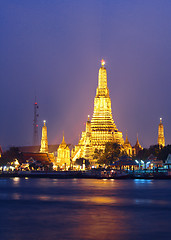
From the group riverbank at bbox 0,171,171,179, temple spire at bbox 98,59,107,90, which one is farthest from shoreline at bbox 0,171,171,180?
temple spire at bbox 98,59,107,90

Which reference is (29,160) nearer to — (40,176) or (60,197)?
(40,176)

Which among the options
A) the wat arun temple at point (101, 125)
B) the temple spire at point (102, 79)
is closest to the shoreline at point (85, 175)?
the wat arun temple at point (101, 125)

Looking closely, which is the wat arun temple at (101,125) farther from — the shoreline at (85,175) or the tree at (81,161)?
the shoreline at (85,175)

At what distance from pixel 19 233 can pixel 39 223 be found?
4282mm

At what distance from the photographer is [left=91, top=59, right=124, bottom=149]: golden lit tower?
169500 millimetres

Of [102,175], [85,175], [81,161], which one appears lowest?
[102,175]

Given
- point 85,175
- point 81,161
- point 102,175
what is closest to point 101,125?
point 81,161

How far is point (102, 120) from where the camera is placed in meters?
172

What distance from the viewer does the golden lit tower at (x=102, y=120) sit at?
556 ft

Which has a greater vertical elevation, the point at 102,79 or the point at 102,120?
the point at 102,79

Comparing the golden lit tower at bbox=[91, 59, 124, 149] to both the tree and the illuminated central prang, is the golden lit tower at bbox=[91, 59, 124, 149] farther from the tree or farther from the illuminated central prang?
the tree

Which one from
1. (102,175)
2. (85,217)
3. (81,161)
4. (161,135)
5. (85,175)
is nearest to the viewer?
(85,217)

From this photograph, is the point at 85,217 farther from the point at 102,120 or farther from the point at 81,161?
the point at 102,120

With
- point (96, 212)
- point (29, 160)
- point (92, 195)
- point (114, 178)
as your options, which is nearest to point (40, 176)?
point (114, 178)
